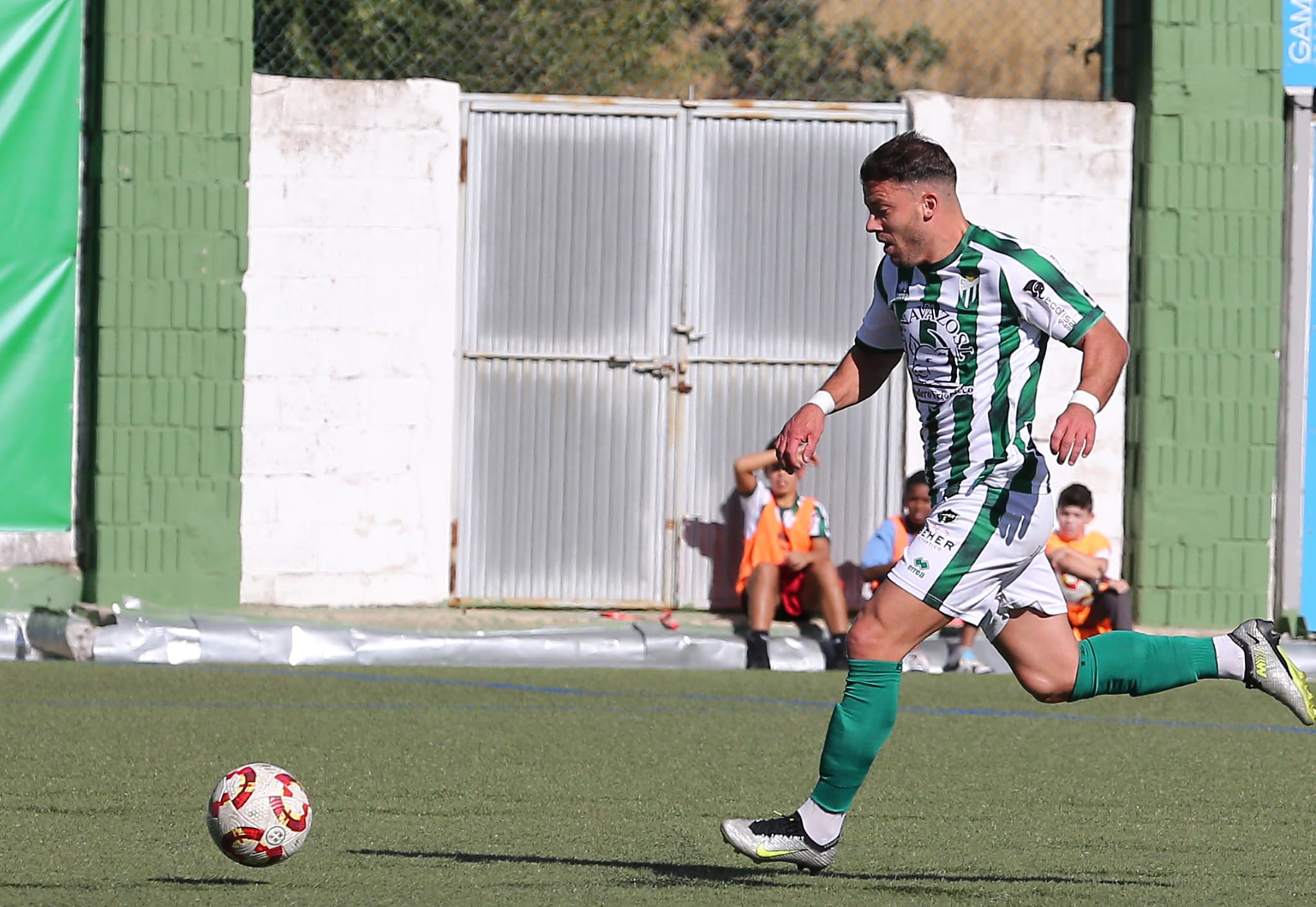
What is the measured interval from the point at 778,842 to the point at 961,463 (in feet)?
3.56

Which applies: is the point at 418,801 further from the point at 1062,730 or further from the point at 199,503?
the point at 199,503

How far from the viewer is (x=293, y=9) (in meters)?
13.4

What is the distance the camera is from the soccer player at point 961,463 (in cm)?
566

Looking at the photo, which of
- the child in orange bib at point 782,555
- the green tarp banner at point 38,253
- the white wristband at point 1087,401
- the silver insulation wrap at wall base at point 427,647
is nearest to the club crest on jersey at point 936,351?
the white wristband at point 1087,401

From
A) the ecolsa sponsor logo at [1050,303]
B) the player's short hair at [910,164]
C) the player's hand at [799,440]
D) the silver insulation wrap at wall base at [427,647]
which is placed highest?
the player's short hair at [910,164]

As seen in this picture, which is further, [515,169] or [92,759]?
[515,169]

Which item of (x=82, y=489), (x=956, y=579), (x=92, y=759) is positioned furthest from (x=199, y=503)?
(x=956, y=579)

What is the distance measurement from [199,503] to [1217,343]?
612 cm

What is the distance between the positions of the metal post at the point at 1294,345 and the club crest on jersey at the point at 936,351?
822 centimetres

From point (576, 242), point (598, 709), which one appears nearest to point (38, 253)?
point (576, 242)

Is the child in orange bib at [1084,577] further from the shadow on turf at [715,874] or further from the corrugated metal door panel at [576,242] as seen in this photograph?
the shadow on turf at [715,874]

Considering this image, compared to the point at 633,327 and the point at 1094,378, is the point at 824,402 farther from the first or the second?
the point at 633,327

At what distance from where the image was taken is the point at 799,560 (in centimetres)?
1258

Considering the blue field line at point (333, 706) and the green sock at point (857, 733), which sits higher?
the green sock at point (857, 733)
